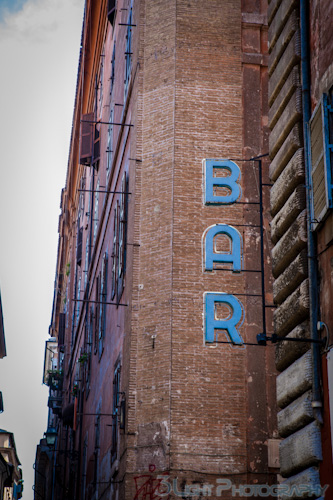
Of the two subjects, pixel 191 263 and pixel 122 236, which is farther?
pixel 122 236

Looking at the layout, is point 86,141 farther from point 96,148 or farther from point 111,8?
point 111,8

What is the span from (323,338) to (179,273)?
317 inches

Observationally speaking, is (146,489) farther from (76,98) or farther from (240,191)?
(76,98)

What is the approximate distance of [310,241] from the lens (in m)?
9.28

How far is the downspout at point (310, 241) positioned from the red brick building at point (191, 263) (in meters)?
5.33

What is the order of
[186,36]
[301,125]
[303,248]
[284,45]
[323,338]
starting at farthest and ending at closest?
1. [186,36]
2. [284,45]
3. [301,125]
4. [303,248]
5. [323,338]

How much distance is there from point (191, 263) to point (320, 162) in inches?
305

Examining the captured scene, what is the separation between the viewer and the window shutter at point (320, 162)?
29.3 feet

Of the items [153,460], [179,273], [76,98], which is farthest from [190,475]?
[76,98]

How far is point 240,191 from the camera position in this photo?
17.4 metres

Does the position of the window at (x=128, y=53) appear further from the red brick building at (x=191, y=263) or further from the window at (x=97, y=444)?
the window at (x=97, y=444)

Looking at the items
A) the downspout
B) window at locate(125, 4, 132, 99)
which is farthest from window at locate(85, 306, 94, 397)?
the downspout

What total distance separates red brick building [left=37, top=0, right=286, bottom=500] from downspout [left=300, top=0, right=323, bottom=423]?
5.33m

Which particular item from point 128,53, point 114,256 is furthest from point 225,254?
point 128,53
